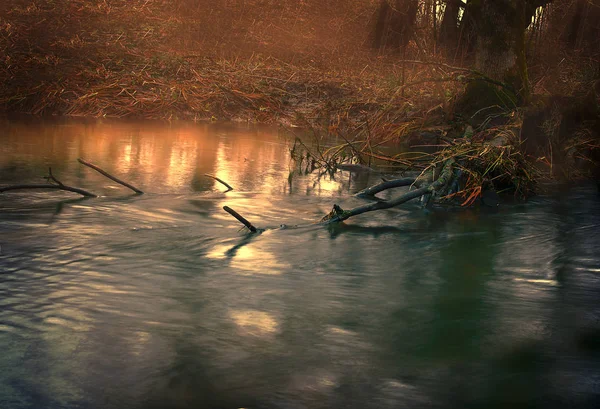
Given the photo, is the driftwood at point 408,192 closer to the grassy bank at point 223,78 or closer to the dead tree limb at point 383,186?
the dead tree limb at point 383,186

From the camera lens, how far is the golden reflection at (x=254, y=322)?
4992mm

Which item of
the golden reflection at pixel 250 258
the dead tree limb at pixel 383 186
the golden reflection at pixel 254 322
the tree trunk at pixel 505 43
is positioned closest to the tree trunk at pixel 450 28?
the tree trunk at pixel 505 43

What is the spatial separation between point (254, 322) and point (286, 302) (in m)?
0.48

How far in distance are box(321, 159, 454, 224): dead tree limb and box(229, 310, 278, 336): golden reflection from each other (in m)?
2.83

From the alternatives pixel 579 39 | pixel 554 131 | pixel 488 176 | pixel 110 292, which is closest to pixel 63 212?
pixel 110 292

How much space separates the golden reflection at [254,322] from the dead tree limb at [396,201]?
111 inches

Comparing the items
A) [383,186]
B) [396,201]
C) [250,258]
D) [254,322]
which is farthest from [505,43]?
[254,322]

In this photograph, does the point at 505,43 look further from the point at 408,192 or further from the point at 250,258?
the point at 250,258

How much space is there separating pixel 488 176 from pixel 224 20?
1482 centimetres

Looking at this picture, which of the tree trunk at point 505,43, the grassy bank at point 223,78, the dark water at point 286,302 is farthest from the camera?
the grassy bank at point 223,78

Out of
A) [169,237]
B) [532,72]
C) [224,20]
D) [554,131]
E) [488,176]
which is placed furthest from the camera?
[224,20]

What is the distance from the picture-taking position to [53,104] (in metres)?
16.5

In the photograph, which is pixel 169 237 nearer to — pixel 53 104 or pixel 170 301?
pixel 170 301

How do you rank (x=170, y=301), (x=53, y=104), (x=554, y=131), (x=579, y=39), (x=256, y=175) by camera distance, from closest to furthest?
(x=170, y=301)
(x=256, y=175)
(x=554, y=131)
(x=53, y=104)
(x=579, y=39)
